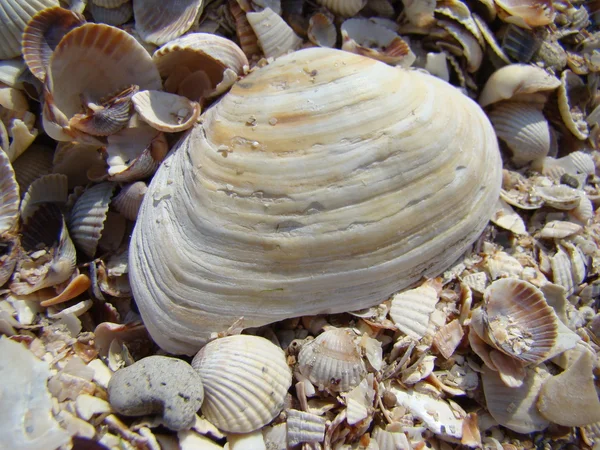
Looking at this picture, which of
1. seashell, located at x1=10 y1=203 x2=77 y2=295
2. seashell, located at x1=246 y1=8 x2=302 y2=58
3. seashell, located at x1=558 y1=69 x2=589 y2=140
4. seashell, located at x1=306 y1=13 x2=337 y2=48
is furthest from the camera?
seashell, located at x1=558 y1=69 x2=589 y2=140

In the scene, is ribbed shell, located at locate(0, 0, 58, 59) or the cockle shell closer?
the cockle shell

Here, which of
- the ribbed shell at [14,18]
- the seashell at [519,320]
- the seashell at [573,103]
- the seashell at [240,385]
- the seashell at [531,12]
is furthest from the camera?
the seashell at [573,103]

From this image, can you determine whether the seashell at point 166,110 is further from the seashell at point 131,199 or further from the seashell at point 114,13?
the seashell at point 114,13

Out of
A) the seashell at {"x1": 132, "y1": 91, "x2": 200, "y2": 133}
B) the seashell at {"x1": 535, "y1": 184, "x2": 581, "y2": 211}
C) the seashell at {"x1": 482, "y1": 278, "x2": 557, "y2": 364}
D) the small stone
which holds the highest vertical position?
the seashell at {"x1": 132, "y1": 91, "x2": 200, "y2": 133}

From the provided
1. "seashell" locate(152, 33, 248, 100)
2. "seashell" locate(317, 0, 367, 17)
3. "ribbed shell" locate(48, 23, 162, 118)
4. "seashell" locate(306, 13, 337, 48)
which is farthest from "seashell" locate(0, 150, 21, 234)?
"seashell" locate(317, 0, 367, 17)

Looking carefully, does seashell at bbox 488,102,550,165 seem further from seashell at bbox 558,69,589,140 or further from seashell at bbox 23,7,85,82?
seashell at bbox 23,7,85,82

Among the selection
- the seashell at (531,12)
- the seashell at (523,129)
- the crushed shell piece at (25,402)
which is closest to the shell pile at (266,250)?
the crushed shell piece at (25,402)

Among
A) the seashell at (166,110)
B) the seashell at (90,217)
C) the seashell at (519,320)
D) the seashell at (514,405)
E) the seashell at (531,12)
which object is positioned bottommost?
the seashell at (514,405)

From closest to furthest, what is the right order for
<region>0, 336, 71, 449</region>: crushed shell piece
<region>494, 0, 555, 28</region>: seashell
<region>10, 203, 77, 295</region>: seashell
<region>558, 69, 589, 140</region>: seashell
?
<region>0, 336, 71, 449</region>: crushed shell piece
<region>10, 203, 77, 295</region>: seashell
<region>494, 0, 555, 28</region>: seashell
<region>558, 69, 589, 140</region>: seashell
